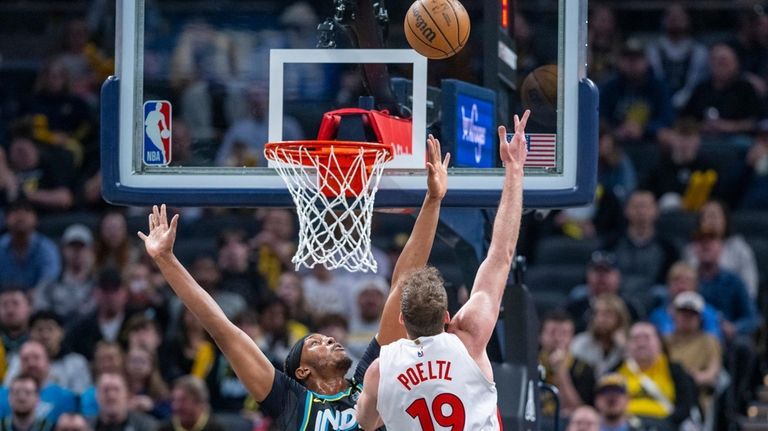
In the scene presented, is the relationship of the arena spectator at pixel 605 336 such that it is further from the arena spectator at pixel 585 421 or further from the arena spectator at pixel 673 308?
the arena spectator at pixel 585 421

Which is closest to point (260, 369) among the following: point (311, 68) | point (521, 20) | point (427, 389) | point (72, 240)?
point (427, 389)

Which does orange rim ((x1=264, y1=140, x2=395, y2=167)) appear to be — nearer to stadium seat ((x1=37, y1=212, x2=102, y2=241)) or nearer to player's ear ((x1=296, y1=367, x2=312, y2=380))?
player's ear ((x1=296, y1=367, x2=312, y2=380))

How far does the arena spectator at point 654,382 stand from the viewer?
33.6 ft

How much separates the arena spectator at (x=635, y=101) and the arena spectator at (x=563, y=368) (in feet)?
10.6

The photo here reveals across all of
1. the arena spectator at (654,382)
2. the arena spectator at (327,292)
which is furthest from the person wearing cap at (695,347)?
the arena spectator at (327,292)

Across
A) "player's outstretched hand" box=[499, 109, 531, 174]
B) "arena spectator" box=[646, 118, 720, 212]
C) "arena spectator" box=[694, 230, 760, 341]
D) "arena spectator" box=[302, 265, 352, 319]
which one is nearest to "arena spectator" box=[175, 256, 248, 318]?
"arena spectator" box=[302, 265, 352, 319]

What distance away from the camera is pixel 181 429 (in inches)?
405

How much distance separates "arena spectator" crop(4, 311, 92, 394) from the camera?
11188 mm

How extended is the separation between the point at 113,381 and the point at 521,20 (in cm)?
400

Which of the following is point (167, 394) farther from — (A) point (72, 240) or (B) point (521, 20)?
(B) point (521, 20)

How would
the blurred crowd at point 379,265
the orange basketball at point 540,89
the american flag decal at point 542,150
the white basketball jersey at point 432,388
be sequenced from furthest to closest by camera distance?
the blurred crowd at point 379,265
the orange basketball at point 540,89
the american flag decal at point 542,150
the white basketball jersey at point 432,388

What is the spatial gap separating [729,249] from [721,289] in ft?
1.43

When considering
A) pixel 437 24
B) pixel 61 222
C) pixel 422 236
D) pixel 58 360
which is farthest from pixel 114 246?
pixel 422 236

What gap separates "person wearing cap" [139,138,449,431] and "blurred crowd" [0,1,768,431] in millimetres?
1712
